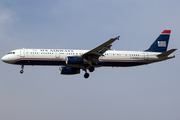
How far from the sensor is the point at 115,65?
48.9m

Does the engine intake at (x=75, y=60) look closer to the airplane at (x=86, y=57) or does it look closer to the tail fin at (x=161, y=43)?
the airplane at (x=86, y=57)

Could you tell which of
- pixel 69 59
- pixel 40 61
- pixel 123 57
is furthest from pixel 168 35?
pixel 40 61

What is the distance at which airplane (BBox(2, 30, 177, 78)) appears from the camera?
4572 cm

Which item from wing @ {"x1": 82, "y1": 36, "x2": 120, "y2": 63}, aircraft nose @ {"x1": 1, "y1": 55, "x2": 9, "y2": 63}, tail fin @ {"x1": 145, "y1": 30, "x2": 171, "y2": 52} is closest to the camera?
wing @ {"x1": 82, "y1": 36, "x2": 120, "y2": 63}

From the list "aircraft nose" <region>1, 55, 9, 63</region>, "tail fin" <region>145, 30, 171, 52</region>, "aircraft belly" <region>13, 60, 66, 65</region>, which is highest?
"tail fin" <region>145, 30, 171, 52</region>

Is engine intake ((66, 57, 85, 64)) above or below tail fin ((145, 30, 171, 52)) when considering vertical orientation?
below

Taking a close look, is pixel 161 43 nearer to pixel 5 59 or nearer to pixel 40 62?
pixel 40 62

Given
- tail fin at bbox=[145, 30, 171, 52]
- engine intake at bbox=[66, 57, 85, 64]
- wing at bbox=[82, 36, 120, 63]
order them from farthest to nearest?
tail fin at bbox=[145, 30, 171, 52] → engine intake at bbox=[66, 57, 85, 64] → wing at bbox=[82, 36, 120, 63]

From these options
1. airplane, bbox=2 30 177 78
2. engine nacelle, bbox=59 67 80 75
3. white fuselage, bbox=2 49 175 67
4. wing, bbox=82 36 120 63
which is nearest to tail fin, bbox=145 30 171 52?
airplane, bbox=2 30 177 78

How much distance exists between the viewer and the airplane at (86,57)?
45.7 meters

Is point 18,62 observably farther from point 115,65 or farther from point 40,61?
point 115,65

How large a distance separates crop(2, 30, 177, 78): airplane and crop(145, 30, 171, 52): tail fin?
0.76m

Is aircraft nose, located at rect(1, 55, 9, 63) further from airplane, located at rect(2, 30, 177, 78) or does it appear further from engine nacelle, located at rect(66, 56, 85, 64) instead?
engine nacelle, located at rect(66, 56, 85, 64)

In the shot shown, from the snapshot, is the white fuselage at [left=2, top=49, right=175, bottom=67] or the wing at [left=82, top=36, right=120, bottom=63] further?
the white fuselage at [left=2, top=49, right=175, bottom=67]
